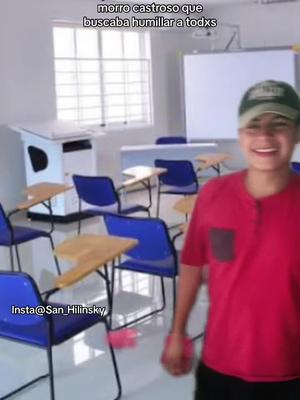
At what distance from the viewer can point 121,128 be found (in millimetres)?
9125

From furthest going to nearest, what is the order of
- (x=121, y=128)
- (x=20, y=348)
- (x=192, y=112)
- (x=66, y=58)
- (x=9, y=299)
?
(x=192, y=112), (x=121, y=128), (x=66, y=58), (x=20, y=348), (x=9, y=299)

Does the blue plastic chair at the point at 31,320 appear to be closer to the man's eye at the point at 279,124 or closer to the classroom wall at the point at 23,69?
the man's eye at the point at 279,124

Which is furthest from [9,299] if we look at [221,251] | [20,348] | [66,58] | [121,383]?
[66,58]

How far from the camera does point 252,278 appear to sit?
137cm

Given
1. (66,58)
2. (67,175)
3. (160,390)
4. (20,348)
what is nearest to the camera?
(160,390)

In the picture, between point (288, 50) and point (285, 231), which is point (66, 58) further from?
point (285, 231)

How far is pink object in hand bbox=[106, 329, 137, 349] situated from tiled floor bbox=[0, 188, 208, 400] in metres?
0.04

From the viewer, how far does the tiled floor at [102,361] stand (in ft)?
10.1

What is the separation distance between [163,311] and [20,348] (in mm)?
988

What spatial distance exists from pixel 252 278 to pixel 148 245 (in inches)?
93.3

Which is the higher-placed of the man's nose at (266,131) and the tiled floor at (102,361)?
the man's nose at (266,131)

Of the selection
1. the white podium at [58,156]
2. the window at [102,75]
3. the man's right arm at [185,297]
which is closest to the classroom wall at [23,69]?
the white podium at [58,156]

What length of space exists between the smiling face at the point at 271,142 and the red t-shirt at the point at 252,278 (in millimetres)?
64

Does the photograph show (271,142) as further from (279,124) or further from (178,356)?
(178,356)
